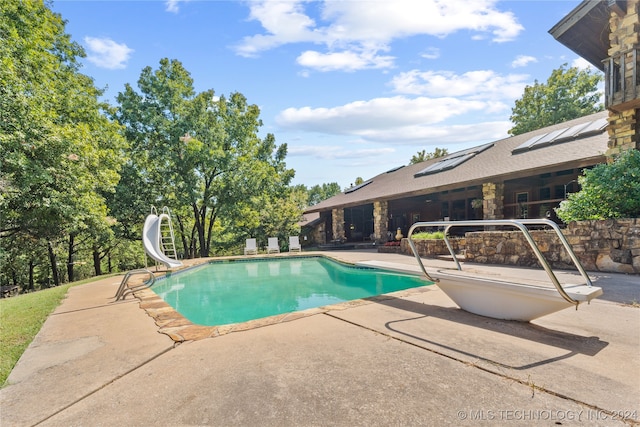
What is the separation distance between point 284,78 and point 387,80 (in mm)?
4395

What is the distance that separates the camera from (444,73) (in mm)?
13227

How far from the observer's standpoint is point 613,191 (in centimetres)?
704

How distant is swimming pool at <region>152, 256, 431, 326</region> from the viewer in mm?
6695

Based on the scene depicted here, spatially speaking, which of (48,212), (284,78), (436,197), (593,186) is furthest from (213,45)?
A: (436,197)

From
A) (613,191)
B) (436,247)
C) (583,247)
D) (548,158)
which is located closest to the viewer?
(613,191)

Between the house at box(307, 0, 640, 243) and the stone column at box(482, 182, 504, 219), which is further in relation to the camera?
the stone column at box(482, 182, 504, 219)

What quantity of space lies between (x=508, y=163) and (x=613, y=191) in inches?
210

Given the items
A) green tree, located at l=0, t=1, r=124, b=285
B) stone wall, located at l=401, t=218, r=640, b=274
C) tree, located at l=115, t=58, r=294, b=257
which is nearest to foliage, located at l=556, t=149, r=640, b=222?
stone wall, located at l=401, t=218, r=640, b=274

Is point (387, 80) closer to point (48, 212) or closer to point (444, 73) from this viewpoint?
point (444, 73)

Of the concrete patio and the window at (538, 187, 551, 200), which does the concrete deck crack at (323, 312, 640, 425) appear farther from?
the window at (538, 187, 551, 200)

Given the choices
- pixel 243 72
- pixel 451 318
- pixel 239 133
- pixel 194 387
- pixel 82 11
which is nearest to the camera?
pixel 194 387

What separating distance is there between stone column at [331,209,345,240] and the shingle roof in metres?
3.06

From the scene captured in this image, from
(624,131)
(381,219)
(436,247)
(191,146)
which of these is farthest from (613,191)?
(191,146)

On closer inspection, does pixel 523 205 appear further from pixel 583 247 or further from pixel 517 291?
pixel 517 291
